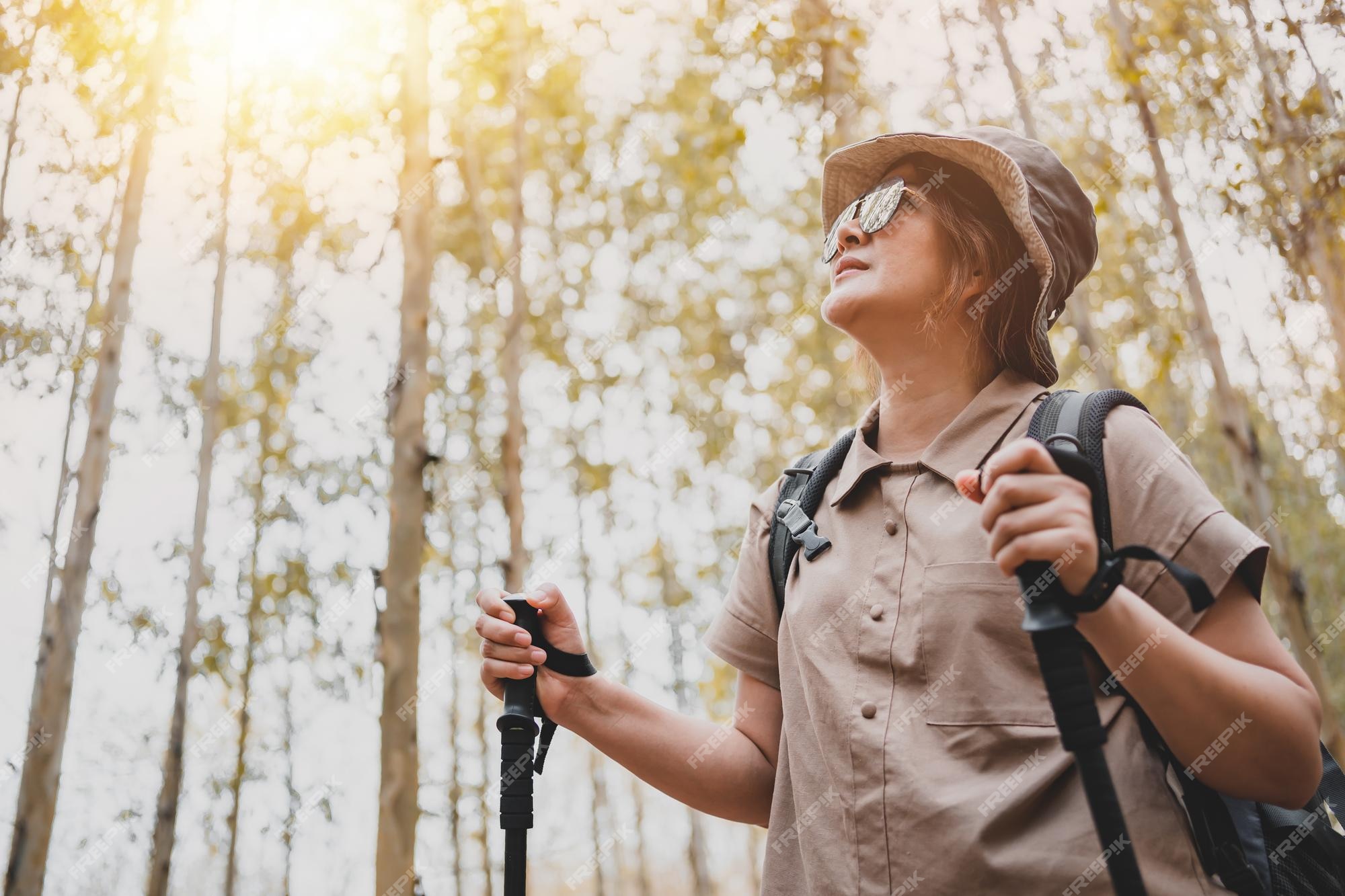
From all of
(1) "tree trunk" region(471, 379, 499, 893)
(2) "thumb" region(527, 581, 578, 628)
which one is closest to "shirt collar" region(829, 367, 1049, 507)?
(2) "thumb" region(527, 581, 578, 628)

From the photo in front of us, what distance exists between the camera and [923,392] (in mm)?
2016

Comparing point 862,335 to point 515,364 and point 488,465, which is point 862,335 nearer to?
point 515,364

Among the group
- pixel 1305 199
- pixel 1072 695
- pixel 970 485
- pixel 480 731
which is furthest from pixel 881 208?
pixel 480 731

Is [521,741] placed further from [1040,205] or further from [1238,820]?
[1040,205]

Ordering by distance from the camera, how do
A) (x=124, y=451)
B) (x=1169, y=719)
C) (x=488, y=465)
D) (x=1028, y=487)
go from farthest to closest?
(x=488, y=465) < (x=124, y=451) < (x=1169, y=719) < (x=1028, y=487)

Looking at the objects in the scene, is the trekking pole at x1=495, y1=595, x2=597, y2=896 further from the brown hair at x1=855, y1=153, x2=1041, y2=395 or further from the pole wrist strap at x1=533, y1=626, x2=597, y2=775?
the brown hair at x1=855, y1=153, x2=1041, y2=395

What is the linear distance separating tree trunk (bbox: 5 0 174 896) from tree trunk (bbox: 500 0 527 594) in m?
2.93

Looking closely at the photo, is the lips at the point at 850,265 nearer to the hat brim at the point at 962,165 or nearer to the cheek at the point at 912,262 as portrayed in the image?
the cheek at the point at 912,262

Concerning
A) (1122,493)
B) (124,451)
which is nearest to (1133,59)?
(1122,493)

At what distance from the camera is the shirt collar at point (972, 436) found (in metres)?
1.76

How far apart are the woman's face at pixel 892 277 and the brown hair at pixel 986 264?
0.9 inches

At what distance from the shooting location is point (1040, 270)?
1976mm

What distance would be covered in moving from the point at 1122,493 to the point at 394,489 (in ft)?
15.6

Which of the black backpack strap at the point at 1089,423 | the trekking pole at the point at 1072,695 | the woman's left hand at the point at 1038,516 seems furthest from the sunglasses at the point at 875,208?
the trekking pole at the point at 1072,695
